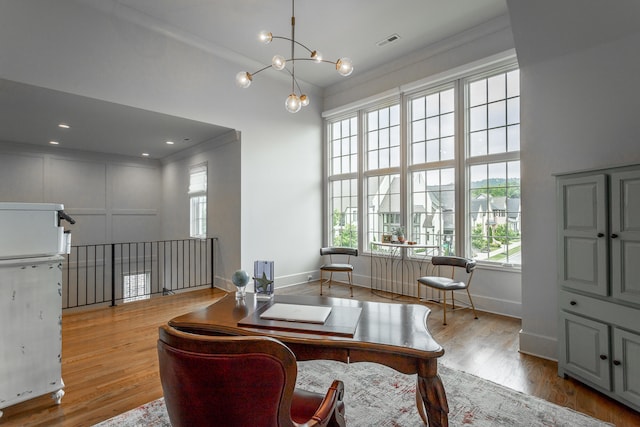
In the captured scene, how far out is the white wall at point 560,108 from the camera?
7.60ft

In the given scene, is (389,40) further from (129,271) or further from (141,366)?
(129,271)

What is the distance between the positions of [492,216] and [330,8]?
136 inches

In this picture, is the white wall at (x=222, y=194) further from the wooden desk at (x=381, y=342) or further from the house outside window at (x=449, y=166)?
the wooden desk at (x=381, y=342)

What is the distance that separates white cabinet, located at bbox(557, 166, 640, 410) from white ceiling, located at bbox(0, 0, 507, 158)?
2.82 m

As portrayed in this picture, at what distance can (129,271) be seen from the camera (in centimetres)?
659

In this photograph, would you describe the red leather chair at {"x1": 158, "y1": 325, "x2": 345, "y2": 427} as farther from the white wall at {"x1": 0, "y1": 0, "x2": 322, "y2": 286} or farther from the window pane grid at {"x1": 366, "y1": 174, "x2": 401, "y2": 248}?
the window pane grid at {"x1": 366, "y1": 174, "x2": 401, "y2": 248}

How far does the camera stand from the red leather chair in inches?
32.5

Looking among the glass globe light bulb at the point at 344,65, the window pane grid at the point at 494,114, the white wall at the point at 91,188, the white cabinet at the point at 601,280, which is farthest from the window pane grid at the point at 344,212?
the white wall at the point at 91,188

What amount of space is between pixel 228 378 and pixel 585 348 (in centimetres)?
272

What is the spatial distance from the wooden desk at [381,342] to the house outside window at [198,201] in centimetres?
463

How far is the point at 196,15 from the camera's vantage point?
3.86 meters

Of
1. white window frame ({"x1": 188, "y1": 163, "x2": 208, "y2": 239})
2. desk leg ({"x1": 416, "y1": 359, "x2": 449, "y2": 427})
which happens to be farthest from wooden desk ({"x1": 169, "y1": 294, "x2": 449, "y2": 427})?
white window frame ({"x1": 188, "y1": 163, "x2": 208, "y2": 239})

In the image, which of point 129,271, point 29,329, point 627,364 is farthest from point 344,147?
point 129,271

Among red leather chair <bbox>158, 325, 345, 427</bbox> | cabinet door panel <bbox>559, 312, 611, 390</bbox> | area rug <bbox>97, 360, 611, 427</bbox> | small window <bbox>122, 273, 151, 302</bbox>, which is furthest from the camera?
small window <bbox>122, 273, 151, 302</bbox>
